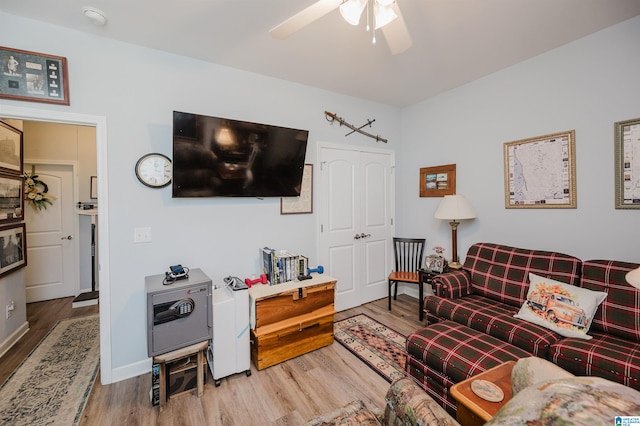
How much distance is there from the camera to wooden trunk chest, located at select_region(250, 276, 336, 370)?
2381 mm

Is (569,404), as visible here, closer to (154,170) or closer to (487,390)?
(487,390)

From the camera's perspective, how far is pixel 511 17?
2049 millimetres

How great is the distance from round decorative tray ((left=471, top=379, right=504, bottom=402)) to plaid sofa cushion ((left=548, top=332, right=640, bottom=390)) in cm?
72

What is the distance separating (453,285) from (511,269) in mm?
538

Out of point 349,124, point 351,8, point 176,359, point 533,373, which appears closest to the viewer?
point 533,373

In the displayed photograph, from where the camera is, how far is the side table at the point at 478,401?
124 centimetres

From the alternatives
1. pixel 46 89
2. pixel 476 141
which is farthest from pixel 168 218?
pixel 476 141

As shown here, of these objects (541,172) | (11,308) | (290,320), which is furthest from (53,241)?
(541,172)

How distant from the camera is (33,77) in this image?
197 cm

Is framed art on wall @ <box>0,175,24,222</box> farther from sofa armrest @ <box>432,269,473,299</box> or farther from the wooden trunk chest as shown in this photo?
sofa armrest @ <box>432,269,473,299</box>

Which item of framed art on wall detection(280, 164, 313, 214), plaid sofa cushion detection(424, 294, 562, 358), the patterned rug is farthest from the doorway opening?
plaid sofa cushion detection(424, 294, 562, 358)

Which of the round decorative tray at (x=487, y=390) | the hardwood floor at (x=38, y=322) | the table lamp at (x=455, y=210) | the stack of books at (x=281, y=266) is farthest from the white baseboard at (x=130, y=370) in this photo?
the table lamp at (x=455, y=210)

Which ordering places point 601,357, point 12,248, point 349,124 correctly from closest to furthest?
point 601,357
point 12,248
point 349,124

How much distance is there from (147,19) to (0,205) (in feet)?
7.83
